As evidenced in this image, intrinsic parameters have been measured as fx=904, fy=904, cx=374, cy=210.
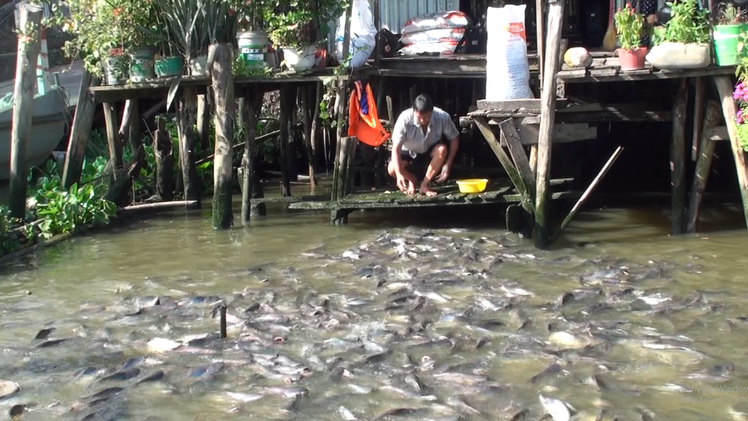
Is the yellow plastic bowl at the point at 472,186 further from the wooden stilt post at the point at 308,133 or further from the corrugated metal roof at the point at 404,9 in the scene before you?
the wooden stilt post at the point at 308,133

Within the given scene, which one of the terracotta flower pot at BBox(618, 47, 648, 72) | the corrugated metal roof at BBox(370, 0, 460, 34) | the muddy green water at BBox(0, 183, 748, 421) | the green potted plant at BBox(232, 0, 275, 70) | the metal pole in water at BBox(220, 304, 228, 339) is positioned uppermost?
the corrugated metal roof at BBox(370, 0, 460, 34)

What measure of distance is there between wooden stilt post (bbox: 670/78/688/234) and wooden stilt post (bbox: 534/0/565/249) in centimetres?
169

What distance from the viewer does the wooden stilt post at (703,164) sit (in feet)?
33.0

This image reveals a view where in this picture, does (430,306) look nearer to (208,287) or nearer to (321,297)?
(321,297)

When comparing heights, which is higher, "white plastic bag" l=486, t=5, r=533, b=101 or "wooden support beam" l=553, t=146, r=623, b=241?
"white plastic bag" l=486, t=5, r=533, b=101

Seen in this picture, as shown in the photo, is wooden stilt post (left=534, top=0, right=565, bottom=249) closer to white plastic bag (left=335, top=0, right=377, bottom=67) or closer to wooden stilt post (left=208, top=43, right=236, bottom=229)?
white plastic bag (left=335, top=0, right=377, bottom=67)

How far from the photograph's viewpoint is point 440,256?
9.59 m

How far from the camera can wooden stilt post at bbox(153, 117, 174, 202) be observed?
500 inches

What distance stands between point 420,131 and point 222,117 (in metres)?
2.42

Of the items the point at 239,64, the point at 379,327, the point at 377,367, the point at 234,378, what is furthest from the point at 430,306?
the point at 239,64

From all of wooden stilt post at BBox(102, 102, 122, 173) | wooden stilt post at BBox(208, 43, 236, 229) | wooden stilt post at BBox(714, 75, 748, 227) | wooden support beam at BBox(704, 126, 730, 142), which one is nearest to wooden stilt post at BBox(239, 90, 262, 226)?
wooden stilt post at BBox(208, 43, 236, 229)

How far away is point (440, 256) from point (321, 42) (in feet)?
11.7

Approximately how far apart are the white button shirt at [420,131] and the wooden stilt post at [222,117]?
6.66 ft

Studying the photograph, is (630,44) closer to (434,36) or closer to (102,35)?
(434,36)
